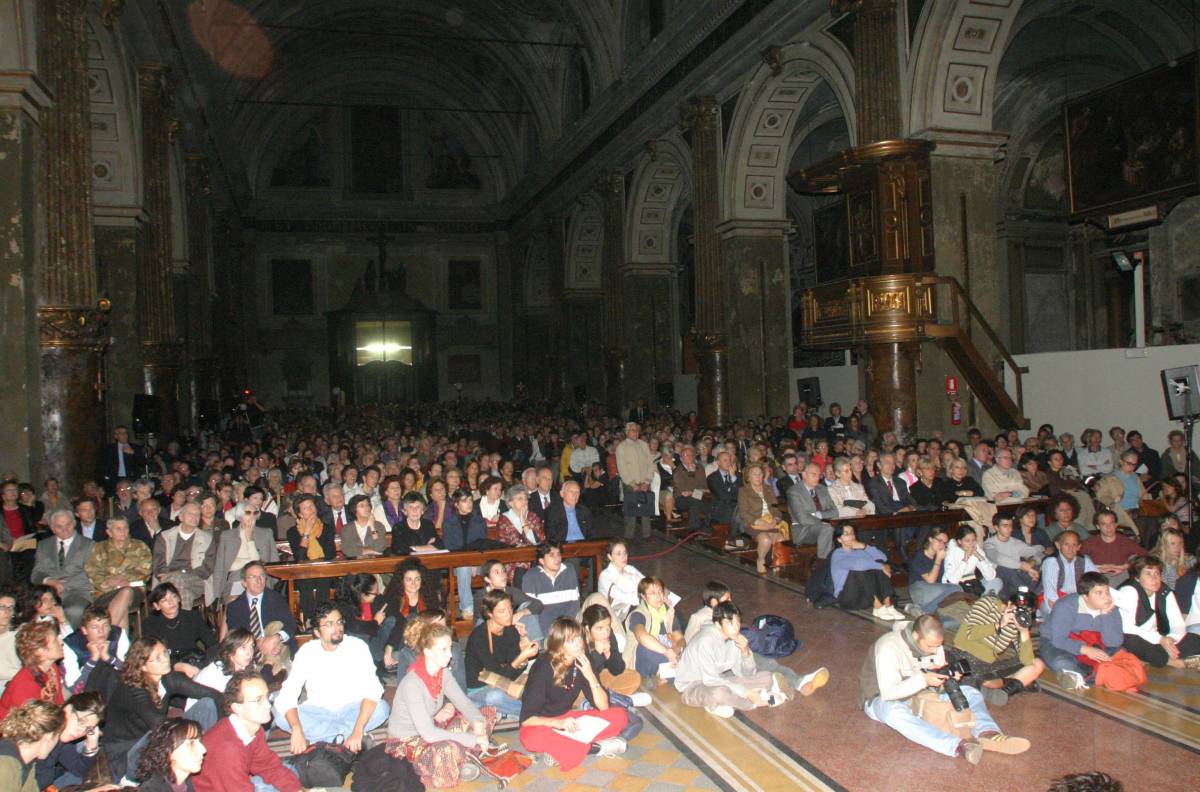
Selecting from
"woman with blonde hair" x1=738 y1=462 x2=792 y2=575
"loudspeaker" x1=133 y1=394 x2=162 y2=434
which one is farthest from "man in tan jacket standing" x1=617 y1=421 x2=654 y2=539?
"loudspeaker" x1=133 y1=394 x2=162 y2=434

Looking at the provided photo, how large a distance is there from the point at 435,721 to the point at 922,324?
9.39m

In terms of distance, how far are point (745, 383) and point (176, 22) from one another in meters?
12.9

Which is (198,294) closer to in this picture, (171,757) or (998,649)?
(171,757)

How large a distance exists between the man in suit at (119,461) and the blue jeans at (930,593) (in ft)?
29.5

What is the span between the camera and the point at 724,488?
11484 millimetres

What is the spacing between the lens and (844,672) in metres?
6.70

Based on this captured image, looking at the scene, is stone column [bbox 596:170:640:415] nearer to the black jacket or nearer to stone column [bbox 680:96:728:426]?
stone column [bbox 680:96:728:426]

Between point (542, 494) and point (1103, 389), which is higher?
point (1103, 389)

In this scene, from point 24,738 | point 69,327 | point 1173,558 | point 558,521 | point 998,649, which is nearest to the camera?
point 24,738

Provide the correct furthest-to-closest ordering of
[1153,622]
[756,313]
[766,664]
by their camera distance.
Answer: [756,313] → [1153,622] → [766,664]

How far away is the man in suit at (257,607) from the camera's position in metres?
6.79

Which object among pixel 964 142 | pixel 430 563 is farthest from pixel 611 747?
pixel 964 142

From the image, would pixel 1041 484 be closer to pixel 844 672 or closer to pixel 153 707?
pixel 844 672

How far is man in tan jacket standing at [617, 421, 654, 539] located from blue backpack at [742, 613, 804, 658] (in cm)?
525
